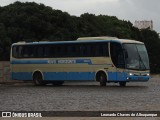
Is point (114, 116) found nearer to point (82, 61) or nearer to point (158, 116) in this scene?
point (158, 116)

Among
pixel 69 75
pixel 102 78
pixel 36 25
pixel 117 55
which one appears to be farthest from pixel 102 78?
pixel 36 25

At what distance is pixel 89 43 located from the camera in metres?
38.2

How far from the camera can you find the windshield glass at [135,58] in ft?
121

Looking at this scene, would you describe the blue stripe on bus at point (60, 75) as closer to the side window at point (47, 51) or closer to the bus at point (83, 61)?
the bus at point (83, 61)

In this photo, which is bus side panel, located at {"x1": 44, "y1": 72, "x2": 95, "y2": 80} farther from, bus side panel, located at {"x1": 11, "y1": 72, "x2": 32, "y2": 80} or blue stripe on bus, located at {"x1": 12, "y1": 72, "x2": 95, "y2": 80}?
bus side panel, located at {"x1": 11, "y1": 72, "x2": 32, "y2": 80}

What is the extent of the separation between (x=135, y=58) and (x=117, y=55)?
3.89 feet

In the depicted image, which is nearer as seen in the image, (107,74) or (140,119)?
(140,119)

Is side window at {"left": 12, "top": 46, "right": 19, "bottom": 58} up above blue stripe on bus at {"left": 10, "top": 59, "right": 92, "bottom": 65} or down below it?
above

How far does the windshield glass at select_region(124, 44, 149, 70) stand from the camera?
3675cm

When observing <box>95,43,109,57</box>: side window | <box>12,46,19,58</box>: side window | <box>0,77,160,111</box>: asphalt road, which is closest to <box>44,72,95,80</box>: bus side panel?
<box>95,43,109,57</box>: side window

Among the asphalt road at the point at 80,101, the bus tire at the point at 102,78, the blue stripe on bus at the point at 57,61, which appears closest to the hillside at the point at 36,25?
the blue stripe on bus at the point at 57,61

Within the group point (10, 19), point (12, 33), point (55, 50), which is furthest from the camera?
point (10, 19)

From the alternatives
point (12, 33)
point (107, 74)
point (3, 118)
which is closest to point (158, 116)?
point (3, 118)

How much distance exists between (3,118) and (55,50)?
2504 centimetres
